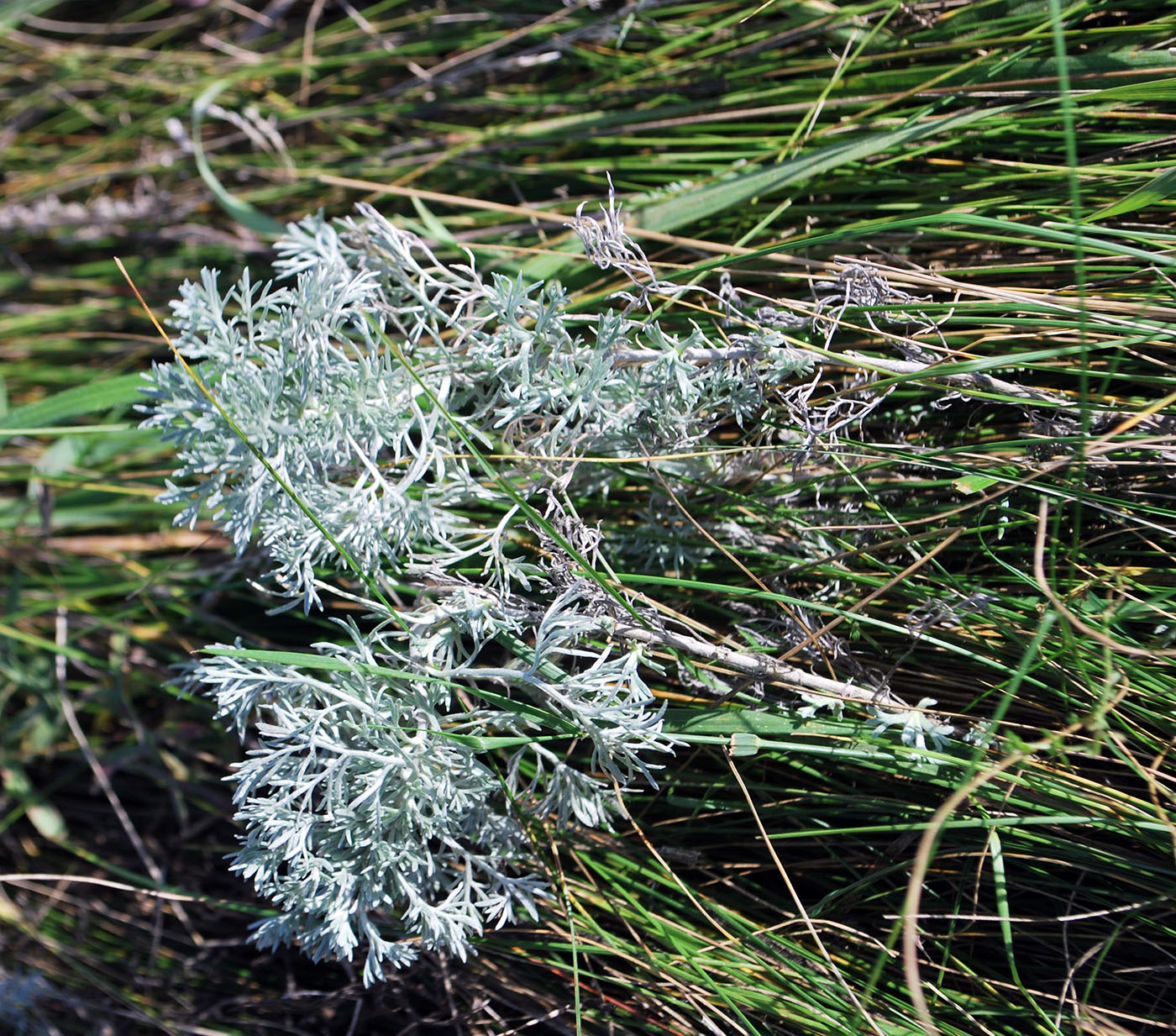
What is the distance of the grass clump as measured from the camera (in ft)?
3.84

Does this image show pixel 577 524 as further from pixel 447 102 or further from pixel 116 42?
pixel 116 42

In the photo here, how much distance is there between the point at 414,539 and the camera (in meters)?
1.25

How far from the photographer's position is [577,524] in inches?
48.8

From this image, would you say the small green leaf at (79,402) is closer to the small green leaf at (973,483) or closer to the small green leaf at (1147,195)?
the small green leaf at (973,483)

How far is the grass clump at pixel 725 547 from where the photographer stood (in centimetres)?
117

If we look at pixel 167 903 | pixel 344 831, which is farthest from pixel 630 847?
pixel 167 903

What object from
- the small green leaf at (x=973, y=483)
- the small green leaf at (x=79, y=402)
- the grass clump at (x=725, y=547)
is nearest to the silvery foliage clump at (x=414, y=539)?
the grass clump at (x=725, y=547)

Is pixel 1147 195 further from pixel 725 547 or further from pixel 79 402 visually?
pixel 79 402

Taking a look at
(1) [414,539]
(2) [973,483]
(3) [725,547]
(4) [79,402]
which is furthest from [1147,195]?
(4) [79,402]

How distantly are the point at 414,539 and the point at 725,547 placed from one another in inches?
19.8

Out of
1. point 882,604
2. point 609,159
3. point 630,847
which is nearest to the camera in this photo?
point 882,604

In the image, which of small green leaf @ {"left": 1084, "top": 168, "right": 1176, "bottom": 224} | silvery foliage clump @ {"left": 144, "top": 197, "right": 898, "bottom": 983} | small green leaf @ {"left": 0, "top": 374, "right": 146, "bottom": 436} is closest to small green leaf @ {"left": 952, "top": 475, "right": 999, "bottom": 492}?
silvery foliage clump @ {"left": 144, "top": 197, "right": 898, "bottom": 983}

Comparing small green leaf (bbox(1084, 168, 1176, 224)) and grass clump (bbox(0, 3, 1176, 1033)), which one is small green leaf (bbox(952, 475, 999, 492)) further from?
small green leaf (bbox(1084, 168, 1176, 224))

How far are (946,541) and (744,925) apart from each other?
0.69m
